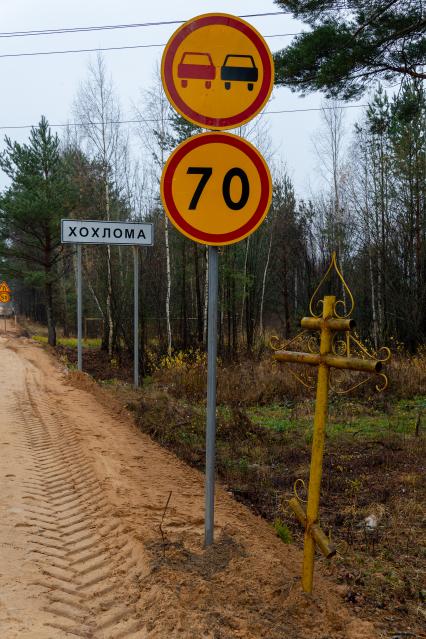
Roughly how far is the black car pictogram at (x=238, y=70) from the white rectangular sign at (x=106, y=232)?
739 cm

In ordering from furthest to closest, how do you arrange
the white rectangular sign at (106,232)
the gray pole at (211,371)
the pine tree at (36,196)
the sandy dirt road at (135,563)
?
the pine tree at (36,196), the white rectangular sign at (106,232), the gray pole at (211,371), the sandy dirt road at (135,563)

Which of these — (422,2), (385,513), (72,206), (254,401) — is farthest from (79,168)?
(385,513)

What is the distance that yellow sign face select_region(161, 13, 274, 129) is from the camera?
10.3 ft

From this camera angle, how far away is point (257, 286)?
31000 mm

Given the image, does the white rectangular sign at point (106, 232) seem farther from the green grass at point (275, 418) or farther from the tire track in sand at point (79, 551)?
the tire track in sand at point (79, 551)

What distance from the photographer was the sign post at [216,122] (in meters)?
3.15

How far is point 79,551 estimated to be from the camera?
11.7 ft

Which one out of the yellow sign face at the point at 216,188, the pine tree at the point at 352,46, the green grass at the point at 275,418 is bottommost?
the green grass at the point at 275,418

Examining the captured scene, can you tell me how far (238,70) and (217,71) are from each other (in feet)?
0.40

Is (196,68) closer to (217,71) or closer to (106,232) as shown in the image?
(217,71)

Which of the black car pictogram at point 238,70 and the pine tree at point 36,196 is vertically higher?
the pine tree at point 36,196

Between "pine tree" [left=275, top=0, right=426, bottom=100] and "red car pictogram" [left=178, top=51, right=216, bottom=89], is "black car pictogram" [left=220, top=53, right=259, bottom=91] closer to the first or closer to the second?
"red car pictogram" [left=178, top=51, right=216, bottom=89]

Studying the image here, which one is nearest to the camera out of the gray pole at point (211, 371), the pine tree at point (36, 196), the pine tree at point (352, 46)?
the gray pole at point (211, 371)

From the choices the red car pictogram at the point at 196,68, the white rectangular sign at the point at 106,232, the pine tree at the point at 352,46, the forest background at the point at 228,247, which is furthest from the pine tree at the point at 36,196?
the red car pictogram at the point at 196,68
